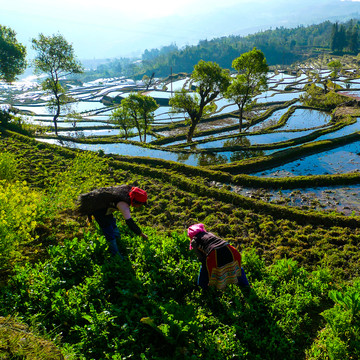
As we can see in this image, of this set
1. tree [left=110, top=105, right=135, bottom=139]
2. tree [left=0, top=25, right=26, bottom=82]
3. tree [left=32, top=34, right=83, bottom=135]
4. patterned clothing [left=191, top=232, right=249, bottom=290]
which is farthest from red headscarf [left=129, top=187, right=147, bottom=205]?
tree [left=0, top=25, right=26, bottom=82]

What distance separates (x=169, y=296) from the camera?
5.16m

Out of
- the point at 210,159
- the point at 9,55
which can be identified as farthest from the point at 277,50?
the point at 210,159

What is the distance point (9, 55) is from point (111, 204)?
28.7 meters

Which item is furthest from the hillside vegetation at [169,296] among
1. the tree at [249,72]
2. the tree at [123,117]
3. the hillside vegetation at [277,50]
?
the hillside vegetation at [277,50]

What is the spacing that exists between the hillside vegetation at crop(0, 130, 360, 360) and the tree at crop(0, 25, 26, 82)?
25.5 metres

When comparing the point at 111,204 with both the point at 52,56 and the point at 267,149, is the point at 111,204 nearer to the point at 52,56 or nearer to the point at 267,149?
the point at 267,149

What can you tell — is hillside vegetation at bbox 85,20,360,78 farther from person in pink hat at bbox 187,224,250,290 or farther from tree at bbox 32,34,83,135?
person in pink hat at bbox 187,224,250,290

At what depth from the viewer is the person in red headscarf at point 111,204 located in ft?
18.6

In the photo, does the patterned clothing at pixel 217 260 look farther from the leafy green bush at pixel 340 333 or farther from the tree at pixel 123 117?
the tree at pixel 123 117

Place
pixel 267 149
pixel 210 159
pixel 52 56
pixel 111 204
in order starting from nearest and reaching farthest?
pixel 111 204, pixel 210 159, pixel 267 149, pixel 52 56

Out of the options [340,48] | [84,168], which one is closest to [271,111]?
[84,168]

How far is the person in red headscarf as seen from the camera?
568 centimetres

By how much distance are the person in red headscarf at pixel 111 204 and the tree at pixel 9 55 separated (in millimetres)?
27967

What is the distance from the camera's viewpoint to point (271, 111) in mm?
35812
